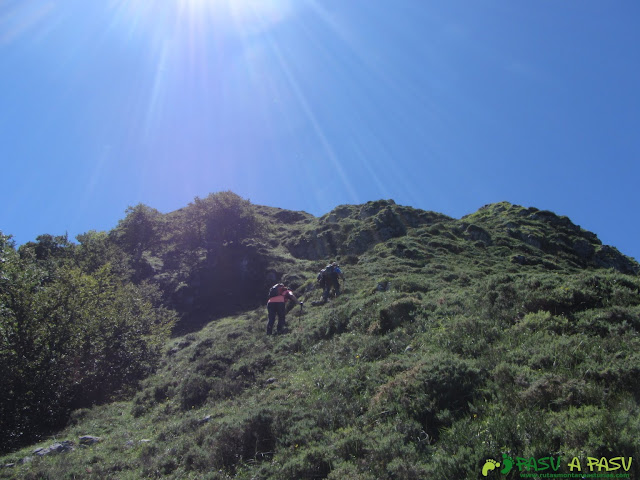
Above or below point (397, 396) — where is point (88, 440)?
below

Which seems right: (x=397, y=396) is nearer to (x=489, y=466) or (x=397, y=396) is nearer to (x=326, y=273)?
(x=489, y=466)

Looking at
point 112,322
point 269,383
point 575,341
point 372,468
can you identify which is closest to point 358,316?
point 269,383

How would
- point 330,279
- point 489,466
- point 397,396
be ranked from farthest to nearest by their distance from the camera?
point 330,279 < point 397,396 < point 489,466

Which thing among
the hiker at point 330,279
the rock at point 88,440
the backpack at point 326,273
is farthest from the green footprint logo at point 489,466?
the backpack at point 326,273

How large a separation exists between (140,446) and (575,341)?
31.0ft

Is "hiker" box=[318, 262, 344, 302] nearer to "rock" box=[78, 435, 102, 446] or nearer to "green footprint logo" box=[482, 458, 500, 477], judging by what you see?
"rock" box=[78, 435, 102, 446]

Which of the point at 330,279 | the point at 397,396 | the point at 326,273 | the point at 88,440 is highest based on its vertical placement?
the point at 326,273

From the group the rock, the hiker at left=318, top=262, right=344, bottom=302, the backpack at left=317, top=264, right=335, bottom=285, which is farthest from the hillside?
the backpack at left=317, top=264, right=335, bottom=285

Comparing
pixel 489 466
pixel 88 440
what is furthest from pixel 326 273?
pixel 489 466

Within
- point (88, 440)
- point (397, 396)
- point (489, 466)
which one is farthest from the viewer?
point (88, 440)

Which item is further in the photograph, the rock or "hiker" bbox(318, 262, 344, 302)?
"hiker" bbox(318, 262, 344, 302)

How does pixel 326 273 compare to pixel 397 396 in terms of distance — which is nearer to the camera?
pixel 397 396

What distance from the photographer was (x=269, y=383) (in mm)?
10797

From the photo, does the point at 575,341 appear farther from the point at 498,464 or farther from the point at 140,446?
the point at 140,446
